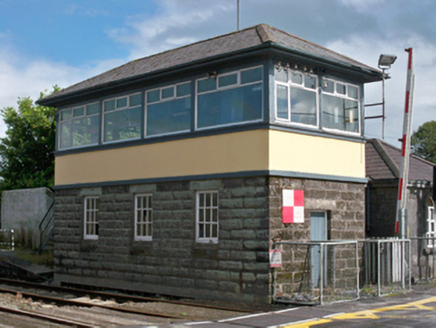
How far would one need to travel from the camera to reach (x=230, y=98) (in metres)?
14.5

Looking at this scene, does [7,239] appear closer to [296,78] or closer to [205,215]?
[205,215]

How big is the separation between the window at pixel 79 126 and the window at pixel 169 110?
2490 mm

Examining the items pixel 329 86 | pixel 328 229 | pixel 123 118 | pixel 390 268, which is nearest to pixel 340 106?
pixel 329 86

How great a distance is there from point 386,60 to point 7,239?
18777mm

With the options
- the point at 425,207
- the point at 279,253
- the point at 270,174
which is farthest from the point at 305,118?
the point at 425,207

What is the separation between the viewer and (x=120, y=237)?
1714cm

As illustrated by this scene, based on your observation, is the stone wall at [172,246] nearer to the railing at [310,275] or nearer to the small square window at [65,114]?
the railing at [310,275]

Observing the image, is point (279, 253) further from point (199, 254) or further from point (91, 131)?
point (91, 131)

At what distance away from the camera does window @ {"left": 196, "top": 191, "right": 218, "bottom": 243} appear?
48.2 feet

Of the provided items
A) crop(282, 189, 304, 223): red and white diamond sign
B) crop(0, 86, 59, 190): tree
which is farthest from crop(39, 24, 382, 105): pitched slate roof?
crop(0, 86, 59, 190): tree

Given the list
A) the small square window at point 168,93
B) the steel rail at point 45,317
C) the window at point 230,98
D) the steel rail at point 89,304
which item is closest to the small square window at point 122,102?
the small square window at point 168,93

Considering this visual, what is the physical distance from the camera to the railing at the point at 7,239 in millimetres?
25833

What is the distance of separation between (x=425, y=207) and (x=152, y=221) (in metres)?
8.36

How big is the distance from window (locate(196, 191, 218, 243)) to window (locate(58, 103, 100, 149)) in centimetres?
490
